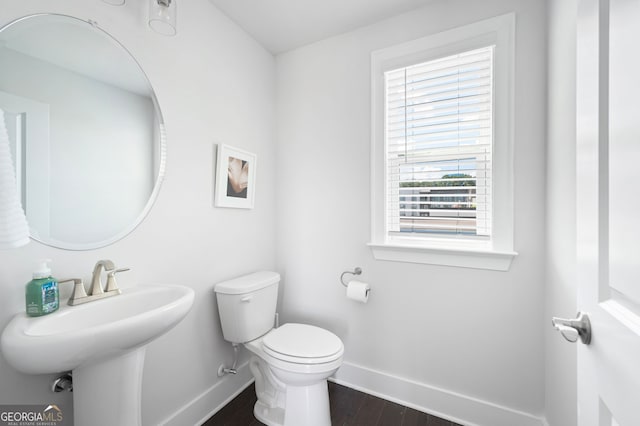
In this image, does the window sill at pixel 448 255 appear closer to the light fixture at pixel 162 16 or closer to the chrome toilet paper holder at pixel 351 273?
the chrome toilet paper holder at pixel 351 273

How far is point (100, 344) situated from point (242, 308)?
2.65 ft

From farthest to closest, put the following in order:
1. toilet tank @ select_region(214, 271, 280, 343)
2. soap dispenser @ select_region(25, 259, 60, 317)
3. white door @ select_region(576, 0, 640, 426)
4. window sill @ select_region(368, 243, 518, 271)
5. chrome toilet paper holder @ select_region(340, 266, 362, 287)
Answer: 1. chrome toilet paper holder @ select_region(340, 266, 362, 287)
2. toilet tank @ select_region(214, 271, 280, 343)
3. window sill @ select_region(368, 243, 518, 271)
4. soap dispenser @ select_region(25, 259, 60, 317)
5. white door @ select_region(576, 0, 640, 426)

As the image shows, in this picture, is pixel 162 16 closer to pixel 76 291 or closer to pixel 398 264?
pixel 76 291

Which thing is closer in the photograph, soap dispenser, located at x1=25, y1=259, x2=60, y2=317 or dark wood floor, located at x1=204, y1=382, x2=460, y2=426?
soap dispenser, located at x1=25, y1=259, x2=60, y2=317

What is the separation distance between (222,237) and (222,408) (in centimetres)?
105

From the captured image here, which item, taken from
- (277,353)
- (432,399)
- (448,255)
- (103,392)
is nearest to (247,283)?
(277,353)

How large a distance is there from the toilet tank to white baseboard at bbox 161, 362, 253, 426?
1.09 ft

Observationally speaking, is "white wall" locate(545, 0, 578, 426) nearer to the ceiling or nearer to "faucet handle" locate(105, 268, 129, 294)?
the ceiling

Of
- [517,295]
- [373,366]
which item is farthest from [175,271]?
[517,295]

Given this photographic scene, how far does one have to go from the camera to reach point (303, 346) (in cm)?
145

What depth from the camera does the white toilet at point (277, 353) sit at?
1.38 meters

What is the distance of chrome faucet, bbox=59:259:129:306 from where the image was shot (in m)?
1.02

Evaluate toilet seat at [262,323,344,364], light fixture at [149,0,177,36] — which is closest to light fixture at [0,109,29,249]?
light fixture at [149,0,177,36]

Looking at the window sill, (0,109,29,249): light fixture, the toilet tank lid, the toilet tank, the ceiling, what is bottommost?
the toilet tank
